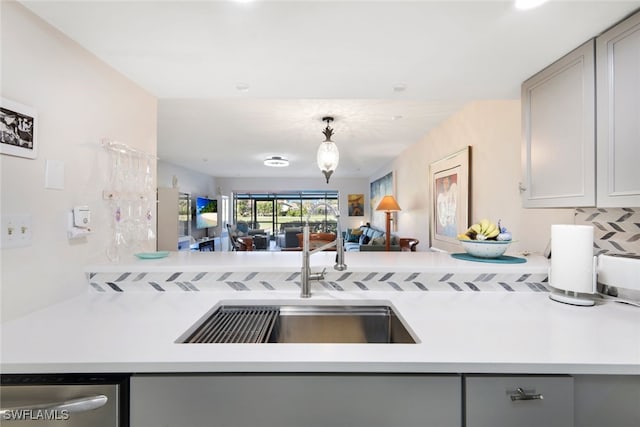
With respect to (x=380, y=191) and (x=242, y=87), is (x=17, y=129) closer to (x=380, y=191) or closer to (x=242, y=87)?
(x=242, y=87)

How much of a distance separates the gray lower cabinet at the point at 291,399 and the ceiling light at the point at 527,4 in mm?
1331

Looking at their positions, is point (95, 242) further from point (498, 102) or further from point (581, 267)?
point (498, 102)

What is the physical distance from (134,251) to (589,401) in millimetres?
2052

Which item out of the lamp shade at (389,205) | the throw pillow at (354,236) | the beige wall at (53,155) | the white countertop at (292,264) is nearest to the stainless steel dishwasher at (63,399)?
the beige wall at (53,155)

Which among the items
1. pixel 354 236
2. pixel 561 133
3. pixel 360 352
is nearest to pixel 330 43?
pixel 561 133

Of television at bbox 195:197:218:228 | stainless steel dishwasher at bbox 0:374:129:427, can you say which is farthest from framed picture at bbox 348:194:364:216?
stainless steel dishwasher at bbox 0:374:129:427

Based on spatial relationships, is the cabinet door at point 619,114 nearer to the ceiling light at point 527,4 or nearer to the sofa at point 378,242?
the ceiling light at point 527,4

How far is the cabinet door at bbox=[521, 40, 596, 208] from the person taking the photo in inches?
49.6

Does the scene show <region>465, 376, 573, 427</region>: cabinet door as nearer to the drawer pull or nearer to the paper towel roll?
the drawer pull

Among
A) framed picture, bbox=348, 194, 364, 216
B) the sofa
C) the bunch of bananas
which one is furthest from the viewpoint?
framed picture, bbox=348, 194, 364, 216

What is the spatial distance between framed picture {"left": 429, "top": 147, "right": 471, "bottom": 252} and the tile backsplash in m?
1.33

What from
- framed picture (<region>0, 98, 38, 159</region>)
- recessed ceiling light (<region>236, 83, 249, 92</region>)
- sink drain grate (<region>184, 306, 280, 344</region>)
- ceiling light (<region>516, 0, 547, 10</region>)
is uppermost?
ceiling light (<region>516, 0, 547, 10</region>)

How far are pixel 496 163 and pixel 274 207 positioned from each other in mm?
7735

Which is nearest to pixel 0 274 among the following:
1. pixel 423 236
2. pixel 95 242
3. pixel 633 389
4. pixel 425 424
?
pixel 95 242
